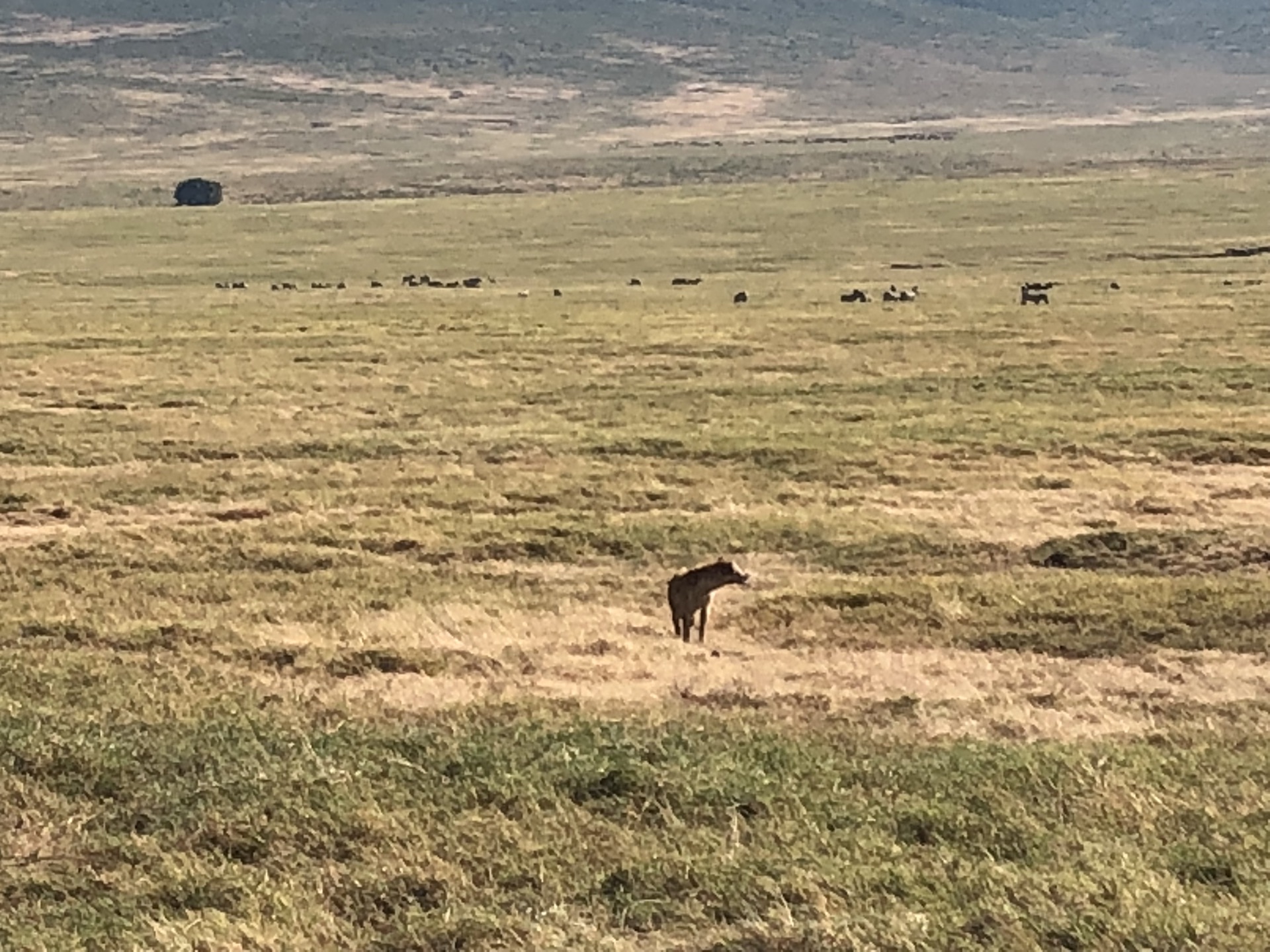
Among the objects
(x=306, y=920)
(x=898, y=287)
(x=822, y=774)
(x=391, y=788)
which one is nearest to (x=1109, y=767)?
(x=822, y=774)

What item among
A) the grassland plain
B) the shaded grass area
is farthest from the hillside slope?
the shaded grass area

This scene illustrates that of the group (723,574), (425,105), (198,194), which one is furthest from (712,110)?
(723,574)

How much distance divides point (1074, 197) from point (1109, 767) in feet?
244

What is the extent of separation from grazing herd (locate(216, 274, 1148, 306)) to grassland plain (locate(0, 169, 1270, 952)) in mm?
4246

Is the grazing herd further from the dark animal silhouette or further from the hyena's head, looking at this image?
the dark animal silhouette

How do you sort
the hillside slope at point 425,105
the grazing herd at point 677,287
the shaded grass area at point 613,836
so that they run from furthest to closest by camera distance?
the hillside slope at point 425,105 < the grazing herd at point 677,287 < the shaded grass area at point 613,836

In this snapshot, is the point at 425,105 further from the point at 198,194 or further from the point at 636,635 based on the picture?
the point at 636,635

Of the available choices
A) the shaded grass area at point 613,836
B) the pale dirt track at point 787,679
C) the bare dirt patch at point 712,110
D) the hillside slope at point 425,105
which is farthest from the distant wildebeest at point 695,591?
the bare dirt patch at point 712,110

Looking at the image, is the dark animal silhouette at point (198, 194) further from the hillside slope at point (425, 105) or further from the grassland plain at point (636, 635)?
the grassland plain at point (636, 635)

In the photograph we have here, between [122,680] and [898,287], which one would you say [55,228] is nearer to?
[898,287]

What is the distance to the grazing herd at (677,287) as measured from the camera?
42156mm

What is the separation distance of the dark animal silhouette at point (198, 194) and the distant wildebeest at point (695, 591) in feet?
284

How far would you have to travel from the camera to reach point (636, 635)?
1360 centimetres

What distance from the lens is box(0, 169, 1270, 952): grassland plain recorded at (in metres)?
7.44
